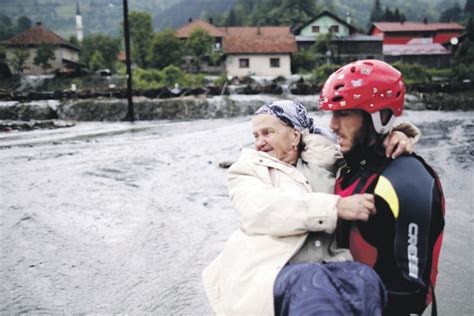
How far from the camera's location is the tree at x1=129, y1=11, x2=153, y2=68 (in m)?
50.8

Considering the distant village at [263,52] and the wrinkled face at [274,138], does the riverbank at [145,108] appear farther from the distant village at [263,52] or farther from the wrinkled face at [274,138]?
the distant village at [263,52]

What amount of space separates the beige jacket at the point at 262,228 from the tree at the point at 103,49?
55.3m

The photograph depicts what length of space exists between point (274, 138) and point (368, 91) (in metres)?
0.52

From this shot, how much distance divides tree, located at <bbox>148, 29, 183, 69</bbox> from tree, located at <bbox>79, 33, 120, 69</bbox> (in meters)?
10.4

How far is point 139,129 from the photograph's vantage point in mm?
15305

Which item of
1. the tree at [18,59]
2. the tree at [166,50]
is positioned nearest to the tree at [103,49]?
the tree at [166,50]

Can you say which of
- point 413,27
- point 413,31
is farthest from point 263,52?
point 413,27

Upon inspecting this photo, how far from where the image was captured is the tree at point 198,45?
4697cm

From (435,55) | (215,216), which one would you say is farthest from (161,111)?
(435,55)

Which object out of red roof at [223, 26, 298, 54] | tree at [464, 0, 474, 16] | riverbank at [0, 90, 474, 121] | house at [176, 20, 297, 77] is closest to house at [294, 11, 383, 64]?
red roof at [223, 26, 298, 54]

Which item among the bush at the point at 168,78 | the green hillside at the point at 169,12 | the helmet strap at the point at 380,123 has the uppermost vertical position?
the green hillside at the point at 169,12

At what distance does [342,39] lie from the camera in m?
54.9

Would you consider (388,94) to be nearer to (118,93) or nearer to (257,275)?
(257,275)

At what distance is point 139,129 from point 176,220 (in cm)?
1047
